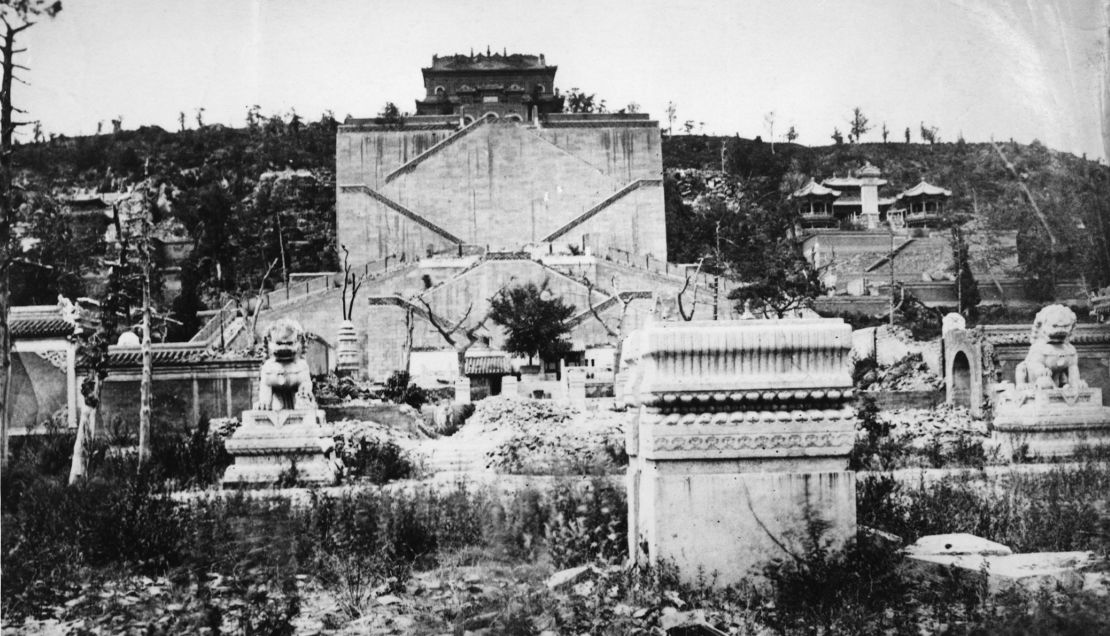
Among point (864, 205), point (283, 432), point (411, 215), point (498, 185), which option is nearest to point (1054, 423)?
point (283, 432)

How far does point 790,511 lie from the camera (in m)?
5.77

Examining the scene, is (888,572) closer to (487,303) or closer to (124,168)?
(487,303)

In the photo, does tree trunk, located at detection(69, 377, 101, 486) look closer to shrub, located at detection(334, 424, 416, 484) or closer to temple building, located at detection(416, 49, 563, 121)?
shrub, located at detection(334, 424, 416, 484)

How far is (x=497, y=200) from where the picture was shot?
47.9m

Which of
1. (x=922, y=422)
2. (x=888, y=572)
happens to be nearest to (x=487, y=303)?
(x=922, y=422)

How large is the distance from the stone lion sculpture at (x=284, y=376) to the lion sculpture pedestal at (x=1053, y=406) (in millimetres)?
7765

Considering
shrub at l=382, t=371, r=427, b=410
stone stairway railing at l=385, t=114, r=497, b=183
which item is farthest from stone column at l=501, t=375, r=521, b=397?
stone stairway railing at l=385, t=114, r=497, b=183

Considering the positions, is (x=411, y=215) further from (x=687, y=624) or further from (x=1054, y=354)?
(x=687, y=624)

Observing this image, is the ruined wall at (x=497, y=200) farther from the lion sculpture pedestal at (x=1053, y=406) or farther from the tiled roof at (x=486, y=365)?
the lion sculpture pedestal at (x=1053, y=406)

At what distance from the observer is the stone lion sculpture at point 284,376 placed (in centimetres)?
1099

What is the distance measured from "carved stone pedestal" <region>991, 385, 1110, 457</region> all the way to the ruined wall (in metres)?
35.9

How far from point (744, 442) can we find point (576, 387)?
1880 cm

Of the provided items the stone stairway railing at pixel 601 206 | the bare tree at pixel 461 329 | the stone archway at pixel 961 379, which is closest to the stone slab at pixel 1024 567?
the stone archway at pixel 961 379

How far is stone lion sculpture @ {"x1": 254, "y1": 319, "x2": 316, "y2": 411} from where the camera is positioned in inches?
433
